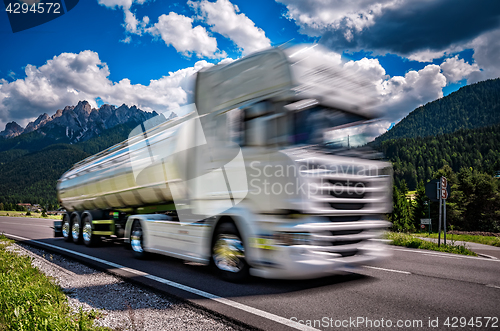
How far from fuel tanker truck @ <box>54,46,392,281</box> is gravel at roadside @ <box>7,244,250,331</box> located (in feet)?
3.90

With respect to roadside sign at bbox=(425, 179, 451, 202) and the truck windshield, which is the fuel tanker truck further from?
roadside sign at bbox=(425, 179, 451, 202)

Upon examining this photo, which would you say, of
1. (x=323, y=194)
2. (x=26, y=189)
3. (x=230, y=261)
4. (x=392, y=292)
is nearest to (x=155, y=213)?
(x=230, y=261)

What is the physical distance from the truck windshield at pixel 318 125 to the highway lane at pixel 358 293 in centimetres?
213

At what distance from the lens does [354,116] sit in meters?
5.72

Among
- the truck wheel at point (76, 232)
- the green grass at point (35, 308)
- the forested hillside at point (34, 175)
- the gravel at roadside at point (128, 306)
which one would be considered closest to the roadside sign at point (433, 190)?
the gravel at roadside at point (128, 306)

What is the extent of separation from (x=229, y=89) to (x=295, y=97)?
141 centimetres

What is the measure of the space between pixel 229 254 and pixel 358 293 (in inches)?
76.7

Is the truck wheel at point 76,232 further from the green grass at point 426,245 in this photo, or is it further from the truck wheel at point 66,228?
the green grass at point 426,245

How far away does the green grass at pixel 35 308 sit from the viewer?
3.19m

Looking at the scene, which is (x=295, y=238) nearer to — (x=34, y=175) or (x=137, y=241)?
(x=137, y=241)

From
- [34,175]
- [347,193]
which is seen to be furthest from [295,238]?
[34,175]

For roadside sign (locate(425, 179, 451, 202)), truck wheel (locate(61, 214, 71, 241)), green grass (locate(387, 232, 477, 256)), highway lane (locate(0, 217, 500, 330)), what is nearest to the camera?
highway lane (locate(0, 217, 500, 330))

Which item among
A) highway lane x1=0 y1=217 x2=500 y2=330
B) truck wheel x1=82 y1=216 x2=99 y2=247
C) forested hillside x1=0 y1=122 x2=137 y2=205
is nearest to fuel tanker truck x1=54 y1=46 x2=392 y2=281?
highway lane x1=0 y1=217 x2=500 y2=330

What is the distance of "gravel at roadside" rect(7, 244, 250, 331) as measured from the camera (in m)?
3.56
